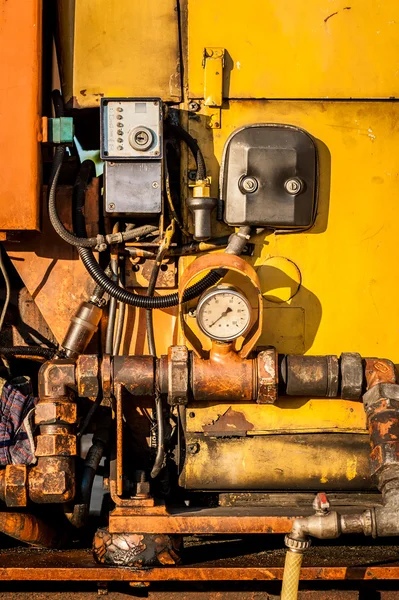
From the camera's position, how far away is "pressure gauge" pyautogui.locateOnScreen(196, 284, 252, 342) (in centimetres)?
324

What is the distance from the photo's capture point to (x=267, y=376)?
10.6 ft

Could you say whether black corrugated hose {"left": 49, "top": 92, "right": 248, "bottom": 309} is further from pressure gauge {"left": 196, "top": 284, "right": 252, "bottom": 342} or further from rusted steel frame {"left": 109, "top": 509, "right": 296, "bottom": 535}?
rusted steel frame {"left": 109, "top": 509, "right": 296, "bottom": 535}

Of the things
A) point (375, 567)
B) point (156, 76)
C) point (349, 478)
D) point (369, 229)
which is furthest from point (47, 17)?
point (375, 567)

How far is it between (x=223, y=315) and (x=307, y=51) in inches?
46.7

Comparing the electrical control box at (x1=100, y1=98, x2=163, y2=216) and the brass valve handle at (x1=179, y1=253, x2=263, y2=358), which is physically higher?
the electrical control box at (x1=100, y1=98, x2=163, y2=216)

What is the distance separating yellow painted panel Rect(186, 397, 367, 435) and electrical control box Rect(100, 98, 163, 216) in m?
0.87

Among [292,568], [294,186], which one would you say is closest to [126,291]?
[294,186]

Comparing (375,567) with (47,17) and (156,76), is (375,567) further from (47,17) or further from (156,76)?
(47,17)

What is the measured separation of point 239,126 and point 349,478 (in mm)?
1521

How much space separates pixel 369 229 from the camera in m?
3.48

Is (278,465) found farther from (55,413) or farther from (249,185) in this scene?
(249,185)

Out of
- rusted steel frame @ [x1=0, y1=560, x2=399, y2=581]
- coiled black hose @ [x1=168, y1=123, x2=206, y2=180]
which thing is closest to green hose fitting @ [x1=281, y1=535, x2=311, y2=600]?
rusted steel frame @ [x1=0, y1=560, x2=399, y2=581]

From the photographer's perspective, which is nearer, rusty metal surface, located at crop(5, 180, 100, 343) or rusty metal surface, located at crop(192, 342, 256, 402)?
rusty metal surface, located at crop(192, 342, 256, 402)

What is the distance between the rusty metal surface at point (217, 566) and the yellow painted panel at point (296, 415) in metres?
0.50
